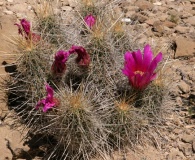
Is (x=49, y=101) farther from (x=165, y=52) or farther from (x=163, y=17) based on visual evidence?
(x=163, y=17)

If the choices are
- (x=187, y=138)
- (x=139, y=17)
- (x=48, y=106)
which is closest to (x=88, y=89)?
(x=48, y=106)

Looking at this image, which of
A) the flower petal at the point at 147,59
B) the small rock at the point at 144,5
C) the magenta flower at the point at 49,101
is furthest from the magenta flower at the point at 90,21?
the small rock at the point at 144,5

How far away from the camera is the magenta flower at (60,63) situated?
214cm

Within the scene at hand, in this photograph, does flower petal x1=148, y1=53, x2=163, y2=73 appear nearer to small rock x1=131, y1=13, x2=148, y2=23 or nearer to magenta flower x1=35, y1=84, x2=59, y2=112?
magenta flower x1=35, y1=84, x2=59, y2=112

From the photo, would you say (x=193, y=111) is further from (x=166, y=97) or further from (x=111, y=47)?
(x=111, y=47)

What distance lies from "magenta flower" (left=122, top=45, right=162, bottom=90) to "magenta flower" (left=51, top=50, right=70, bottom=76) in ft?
1.07

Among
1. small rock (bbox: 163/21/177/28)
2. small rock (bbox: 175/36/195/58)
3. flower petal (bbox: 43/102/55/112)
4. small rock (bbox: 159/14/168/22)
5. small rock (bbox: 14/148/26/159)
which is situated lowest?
small rock (bbox: 14/148/26/159)

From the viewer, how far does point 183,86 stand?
2.70 meters

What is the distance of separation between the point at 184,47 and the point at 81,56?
3.63 feet

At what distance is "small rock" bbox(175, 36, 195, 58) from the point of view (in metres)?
2.95

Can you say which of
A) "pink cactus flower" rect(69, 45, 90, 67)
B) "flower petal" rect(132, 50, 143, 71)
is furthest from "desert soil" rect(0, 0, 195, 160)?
"pink cactus flower" rect(69, 45, 90, 67)

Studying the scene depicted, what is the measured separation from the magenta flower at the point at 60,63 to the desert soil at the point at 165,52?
368mm

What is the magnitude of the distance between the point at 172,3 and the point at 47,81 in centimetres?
170

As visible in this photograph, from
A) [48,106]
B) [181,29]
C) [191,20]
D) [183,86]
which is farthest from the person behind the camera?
[191,20]
